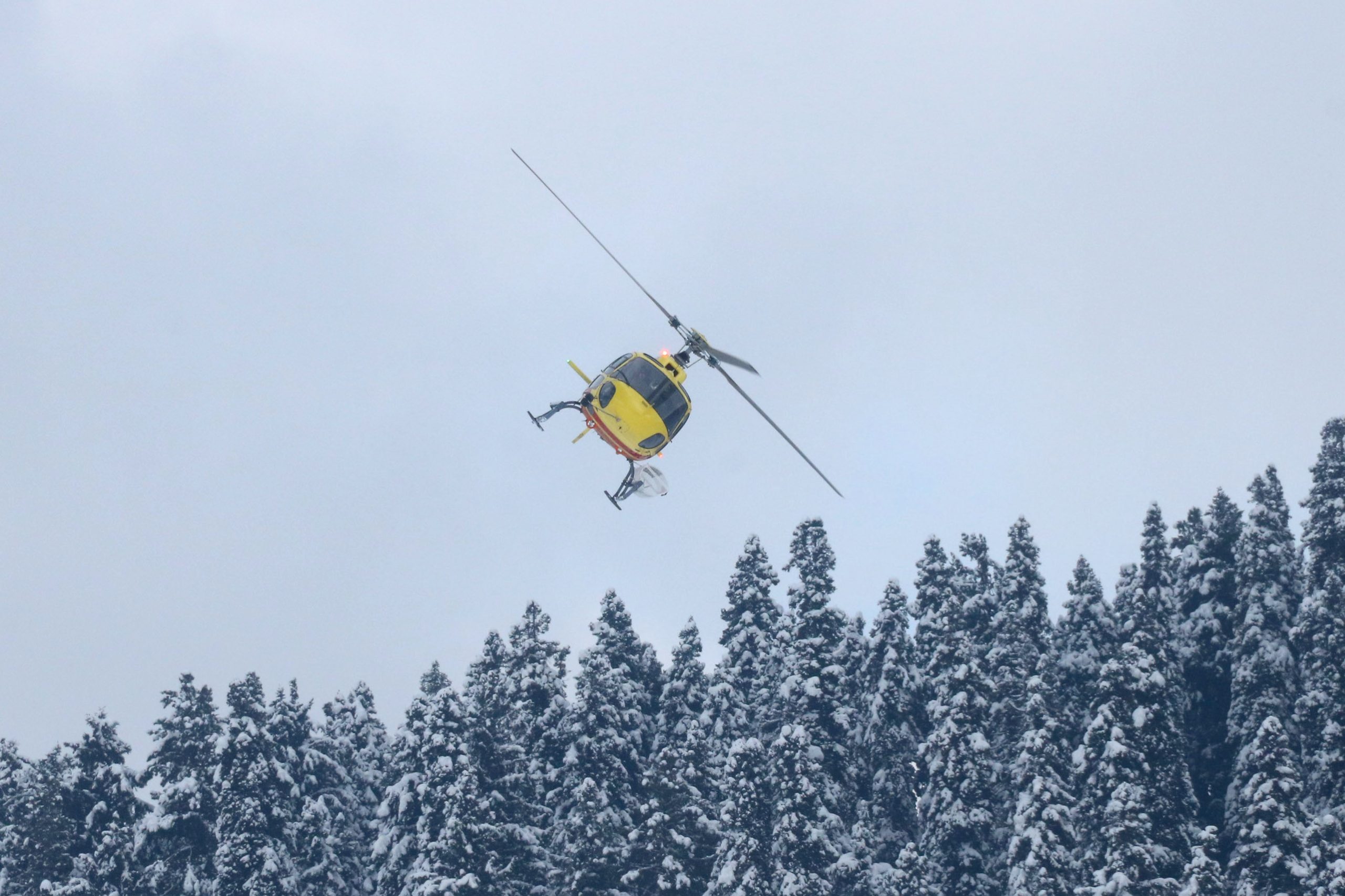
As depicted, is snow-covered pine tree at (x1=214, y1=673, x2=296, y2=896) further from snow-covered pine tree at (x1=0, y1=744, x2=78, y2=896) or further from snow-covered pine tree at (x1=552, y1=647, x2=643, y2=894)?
snow-covered pine tree at (x1=552, y1=647, x2=643, y2=894)

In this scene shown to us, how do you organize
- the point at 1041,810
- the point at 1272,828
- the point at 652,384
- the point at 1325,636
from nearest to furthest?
the point at 1272,828 → the point at 652,384 → the point at 1041,810 → the point at 1325,636

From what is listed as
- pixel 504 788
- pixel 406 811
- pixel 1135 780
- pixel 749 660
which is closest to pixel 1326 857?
pixel 1135 780

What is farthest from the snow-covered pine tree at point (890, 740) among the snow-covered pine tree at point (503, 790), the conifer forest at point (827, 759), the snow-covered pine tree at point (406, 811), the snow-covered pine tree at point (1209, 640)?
the snow-covered pine tree at point (406, 811)

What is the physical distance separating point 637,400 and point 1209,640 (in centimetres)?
2466

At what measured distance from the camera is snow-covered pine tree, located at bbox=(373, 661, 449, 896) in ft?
196

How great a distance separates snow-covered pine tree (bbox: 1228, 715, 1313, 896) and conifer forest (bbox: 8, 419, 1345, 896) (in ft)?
0.33

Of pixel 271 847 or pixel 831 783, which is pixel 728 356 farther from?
pixel 271 847

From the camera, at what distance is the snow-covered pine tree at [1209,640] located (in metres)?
60.2

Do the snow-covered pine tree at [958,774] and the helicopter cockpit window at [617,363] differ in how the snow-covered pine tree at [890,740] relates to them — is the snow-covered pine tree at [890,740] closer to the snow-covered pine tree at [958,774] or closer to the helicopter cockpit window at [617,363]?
the snow-covered pine tree at [958,774]

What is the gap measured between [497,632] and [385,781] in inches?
281

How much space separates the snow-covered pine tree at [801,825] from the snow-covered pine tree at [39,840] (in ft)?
87.1

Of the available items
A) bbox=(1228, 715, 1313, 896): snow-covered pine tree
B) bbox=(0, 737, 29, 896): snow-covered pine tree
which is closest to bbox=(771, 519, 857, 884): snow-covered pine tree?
bbox=(1228, 715, 1313, 896): snow-covered pine tree

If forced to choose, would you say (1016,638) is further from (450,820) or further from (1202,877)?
(450,820)

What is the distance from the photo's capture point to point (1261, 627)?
193ft
